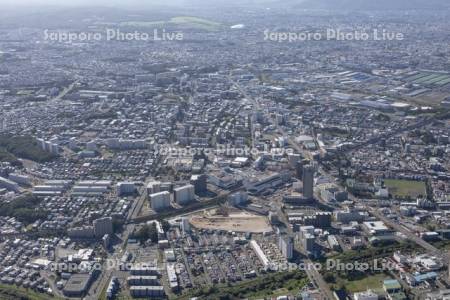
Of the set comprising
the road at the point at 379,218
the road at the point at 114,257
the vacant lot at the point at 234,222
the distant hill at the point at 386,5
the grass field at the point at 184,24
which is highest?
the distant hill at the point at 386,5

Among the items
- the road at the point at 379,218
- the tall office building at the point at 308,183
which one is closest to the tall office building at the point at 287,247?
the road at the point at 379,218

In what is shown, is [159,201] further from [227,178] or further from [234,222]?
[227,178]

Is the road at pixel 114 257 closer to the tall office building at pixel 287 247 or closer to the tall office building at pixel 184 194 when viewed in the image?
the tall office building at pixel 184 194

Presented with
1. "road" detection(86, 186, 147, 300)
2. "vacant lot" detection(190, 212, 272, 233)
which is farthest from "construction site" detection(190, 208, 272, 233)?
"road" detection(86, 186, 147, 300)

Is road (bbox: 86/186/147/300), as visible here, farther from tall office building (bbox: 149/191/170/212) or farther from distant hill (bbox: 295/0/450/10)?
distant hill (bbox: 295/0/450/10)

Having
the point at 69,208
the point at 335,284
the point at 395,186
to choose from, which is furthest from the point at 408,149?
the point at 69,208
